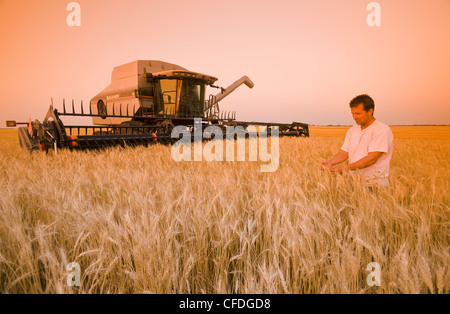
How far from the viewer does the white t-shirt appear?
2285 millimetres

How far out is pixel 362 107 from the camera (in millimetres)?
2369

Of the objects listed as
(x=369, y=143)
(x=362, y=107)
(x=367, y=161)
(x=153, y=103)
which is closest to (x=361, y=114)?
(x=362, y=107)

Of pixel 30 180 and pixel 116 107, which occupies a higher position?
pixel 116 107

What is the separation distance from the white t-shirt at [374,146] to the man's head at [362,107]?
0.12 meters

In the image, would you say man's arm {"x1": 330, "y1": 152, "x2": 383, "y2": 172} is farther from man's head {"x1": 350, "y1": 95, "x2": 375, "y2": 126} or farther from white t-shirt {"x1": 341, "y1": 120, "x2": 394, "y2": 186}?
man's head {"x1": 350, "y1": 95, "x2": 375, "y2": 126}

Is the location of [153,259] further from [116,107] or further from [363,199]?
[116,107]

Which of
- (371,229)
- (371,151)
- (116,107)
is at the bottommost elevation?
(371,229)

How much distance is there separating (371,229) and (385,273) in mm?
338

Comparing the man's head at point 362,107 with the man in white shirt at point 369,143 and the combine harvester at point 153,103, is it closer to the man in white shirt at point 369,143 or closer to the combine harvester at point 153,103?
the man in white shirt at point 369,143

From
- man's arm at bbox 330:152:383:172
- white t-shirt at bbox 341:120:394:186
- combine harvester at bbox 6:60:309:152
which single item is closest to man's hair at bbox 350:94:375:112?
white t-shirt at bbox 341:120:394:186

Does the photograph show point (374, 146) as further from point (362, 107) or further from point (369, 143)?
point (362, 107)

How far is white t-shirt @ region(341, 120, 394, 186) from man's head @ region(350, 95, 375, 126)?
0.12m

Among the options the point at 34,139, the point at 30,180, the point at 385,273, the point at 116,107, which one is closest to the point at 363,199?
the point at 385,273
